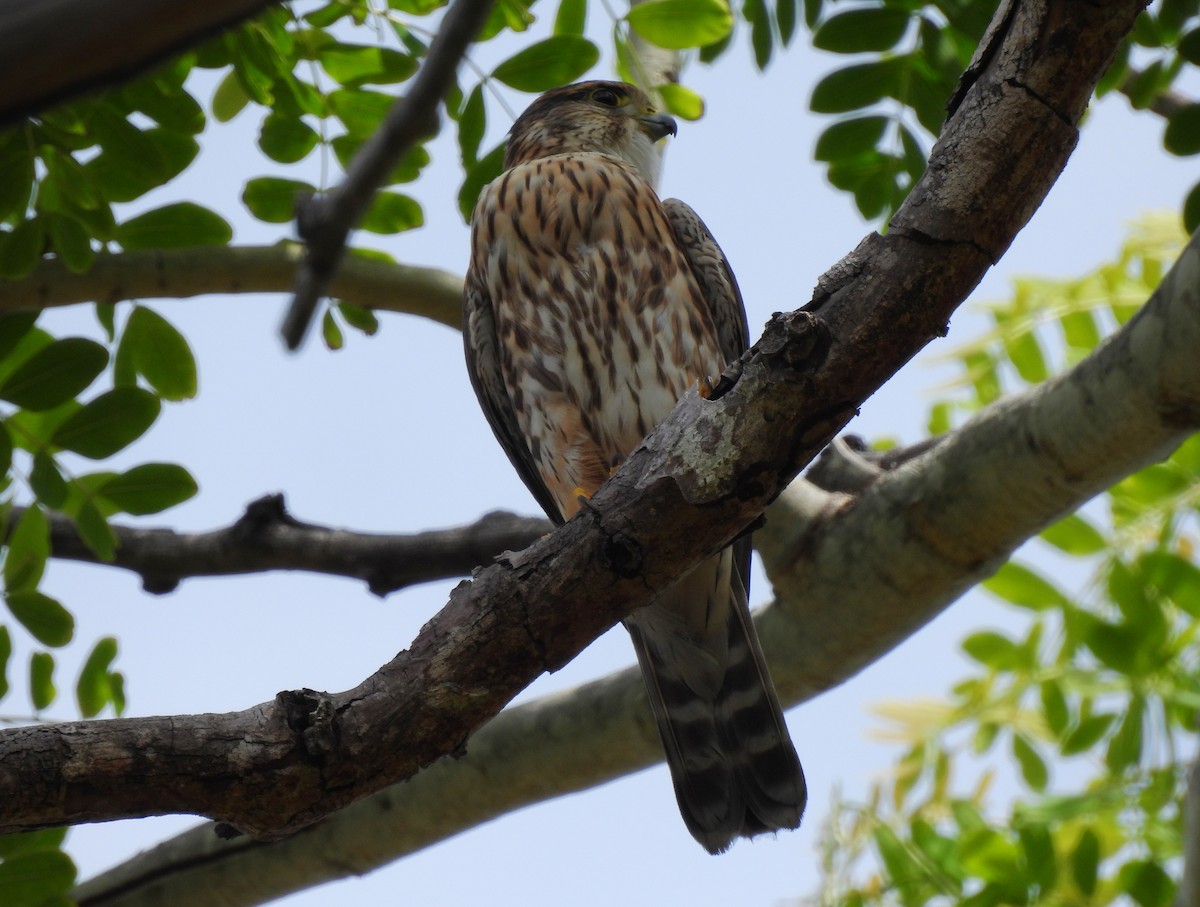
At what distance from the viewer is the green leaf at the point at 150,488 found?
3.42 meters

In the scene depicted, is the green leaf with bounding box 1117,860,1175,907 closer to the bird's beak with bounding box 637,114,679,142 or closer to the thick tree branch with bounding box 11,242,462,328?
the thick tree branch with bounding box 11,242,462,328

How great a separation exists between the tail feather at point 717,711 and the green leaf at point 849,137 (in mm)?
1199

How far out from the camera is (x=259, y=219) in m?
3.97

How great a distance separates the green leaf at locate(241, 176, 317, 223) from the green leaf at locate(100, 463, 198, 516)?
2.92 ft

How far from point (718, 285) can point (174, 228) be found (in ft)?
5.54

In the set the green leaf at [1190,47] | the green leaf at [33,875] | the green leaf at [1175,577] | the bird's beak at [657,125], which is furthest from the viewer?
the bird's beak at [657,125]

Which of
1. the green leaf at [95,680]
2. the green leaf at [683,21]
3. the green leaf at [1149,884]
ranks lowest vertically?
the green leaf at [1149,884]

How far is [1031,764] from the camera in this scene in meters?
4.38

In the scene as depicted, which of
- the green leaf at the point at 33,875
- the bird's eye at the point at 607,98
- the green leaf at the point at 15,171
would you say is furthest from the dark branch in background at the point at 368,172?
the bird's eye at the point at 607,98

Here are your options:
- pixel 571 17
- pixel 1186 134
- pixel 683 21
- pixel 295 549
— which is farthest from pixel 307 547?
pixel 1186 134

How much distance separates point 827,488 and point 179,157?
212cm

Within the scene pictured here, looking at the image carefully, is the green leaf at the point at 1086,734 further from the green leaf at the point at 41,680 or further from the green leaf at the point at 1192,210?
the green leaf at the point at 41,680

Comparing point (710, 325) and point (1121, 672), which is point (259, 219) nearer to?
point (710, 325)

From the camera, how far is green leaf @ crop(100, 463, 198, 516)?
3420 millimetres
